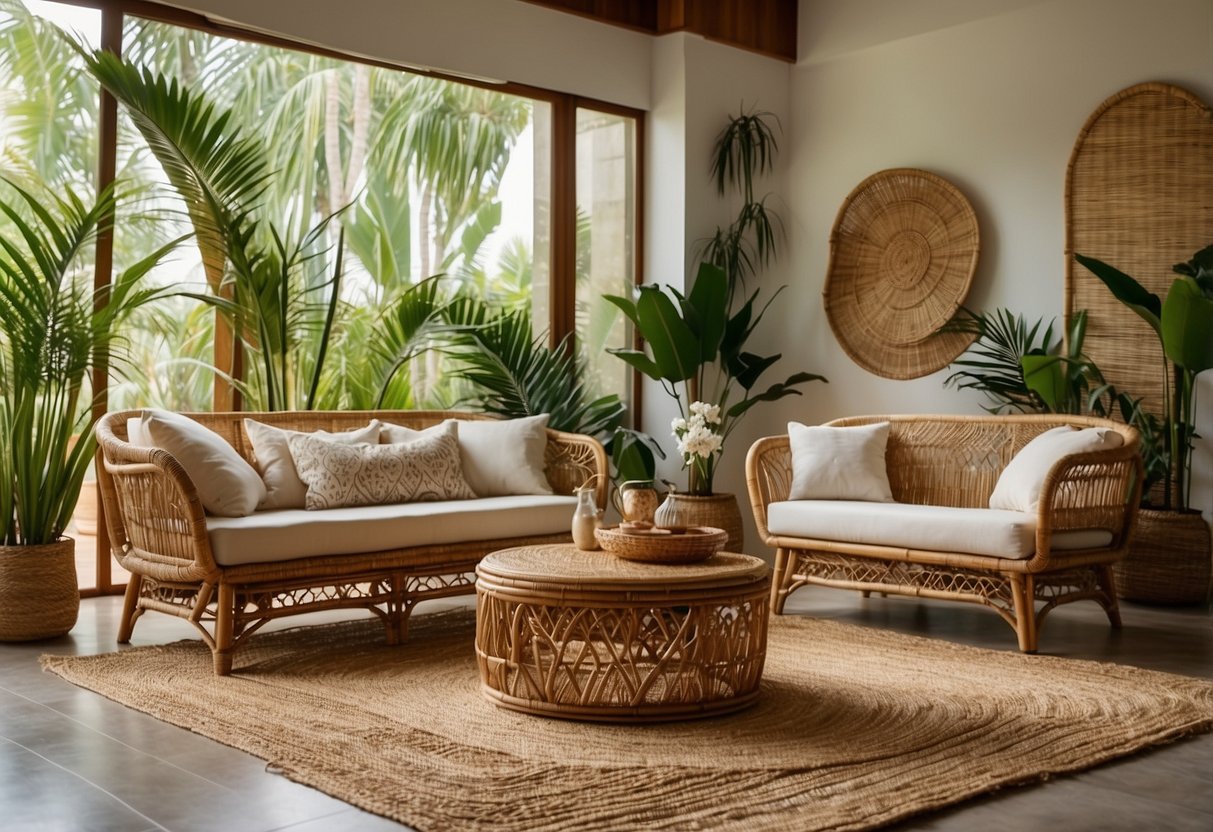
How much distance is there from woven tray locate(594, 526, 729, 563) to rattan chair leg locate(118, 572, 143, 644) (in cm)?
168

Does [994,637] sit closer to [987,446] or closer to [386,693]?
[987,446]

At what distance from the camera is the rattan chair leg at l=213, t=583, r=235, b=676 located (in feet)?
12.2

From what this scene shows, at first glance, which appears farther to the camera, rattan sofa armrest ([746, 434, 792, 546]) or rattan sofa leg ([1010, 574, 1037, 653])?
rattan sofa armrest ([746, 434, 792, 546])

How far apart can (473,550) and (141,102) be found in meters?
2.04

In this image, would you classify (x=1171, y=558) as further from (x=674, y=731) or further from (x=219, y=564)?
(x=219, y=564)

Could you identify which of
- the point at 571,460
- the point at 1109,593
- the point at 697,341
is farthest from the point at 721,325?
the point at 1109,593

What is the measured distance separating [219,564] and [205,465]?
444mm

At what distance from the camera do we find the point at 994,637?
4516 millimetres

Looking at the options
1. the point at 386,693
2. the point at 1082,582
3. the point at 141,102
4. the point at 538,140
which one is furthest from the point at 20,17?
the point at 1082,582

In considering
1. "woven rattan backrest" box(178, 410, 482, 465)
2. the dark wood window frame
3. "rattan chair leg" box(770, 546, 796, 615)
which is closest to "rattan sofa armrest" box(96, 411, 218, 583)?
"woven rattan backrest" box(178, 410, 482, 465)

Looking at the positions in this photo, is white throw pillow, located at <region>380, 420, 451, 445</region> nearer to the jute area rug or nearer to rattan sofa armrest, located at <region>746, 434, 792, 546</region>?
the jute area rug

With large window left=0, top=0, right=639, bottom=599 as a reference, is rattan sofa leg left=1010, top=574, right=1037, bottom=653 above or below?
below

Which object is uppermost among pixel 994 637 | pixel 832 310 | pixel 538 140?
pixel 538 140

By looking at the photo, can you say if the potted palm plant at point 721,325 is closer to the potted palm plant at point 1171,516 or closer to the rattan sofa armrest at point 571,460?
the rattan sofa armrest at point 571,460
